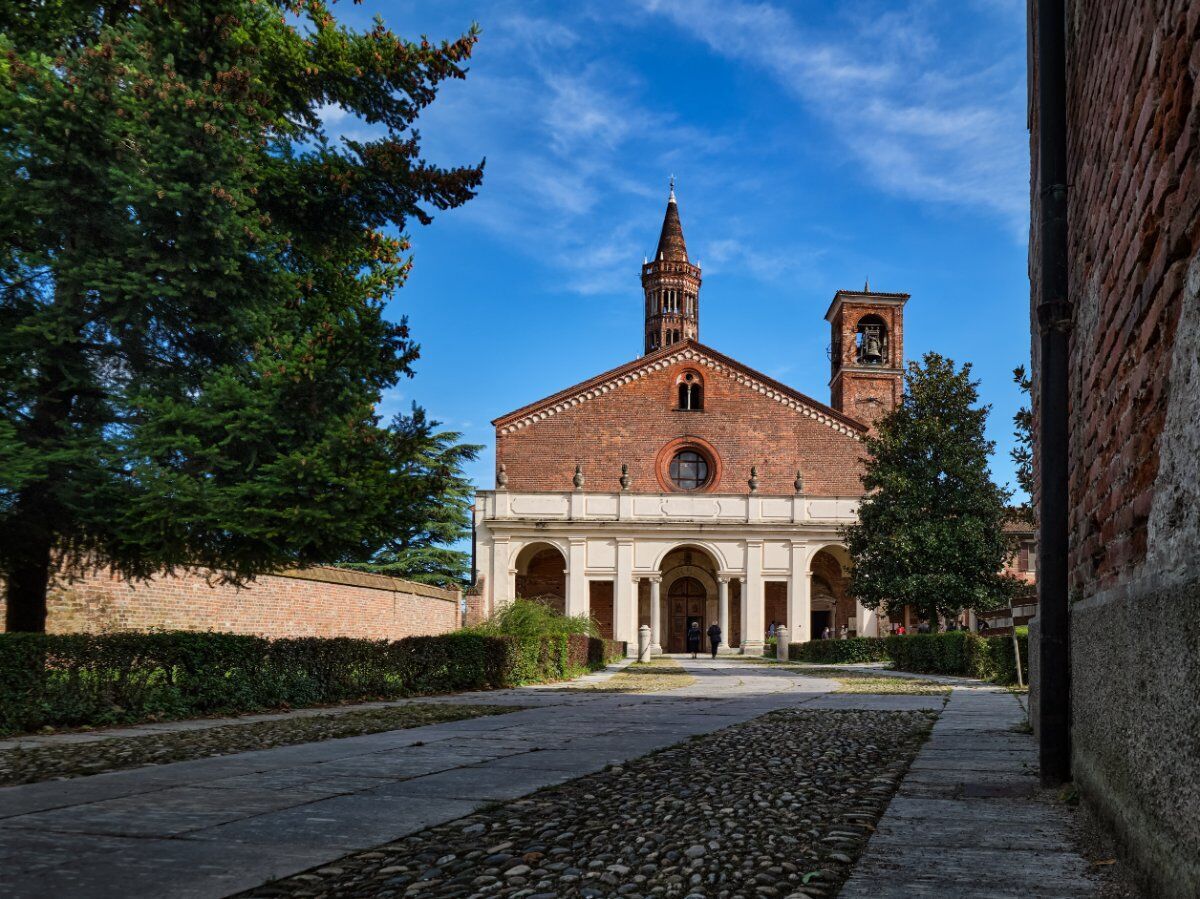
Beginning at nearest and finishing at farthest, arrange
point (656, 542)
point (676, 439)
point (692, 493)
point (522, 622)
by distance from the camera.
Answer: point (522, 622) → point (656, 542) → point (692, 493) → point (676, 439)

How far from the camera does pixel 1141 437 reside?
2766mm

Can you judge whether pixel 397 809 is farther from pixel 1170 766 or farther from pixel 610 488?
pixel 610 488

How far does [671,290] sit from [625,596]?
104 feet

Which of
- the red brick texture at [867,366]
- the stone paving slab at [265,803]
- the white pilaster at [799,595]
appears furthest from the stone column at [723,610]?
the stone paving slab at [265,803]

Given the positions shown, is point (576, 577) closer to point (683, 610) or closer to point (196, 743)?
point (683, 610)

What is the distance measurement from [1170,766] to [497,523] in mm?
33173

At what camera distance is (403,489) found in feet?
31.8

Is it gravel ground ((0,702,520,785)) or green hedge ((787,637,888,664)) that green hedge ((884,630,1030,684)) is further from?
gravel ground ((0,702,520,785))

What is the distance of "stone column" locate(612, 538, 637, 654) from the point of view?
34.7 meters

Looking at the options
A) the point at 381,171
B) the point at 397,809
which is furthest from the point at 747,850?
the point at 381,171

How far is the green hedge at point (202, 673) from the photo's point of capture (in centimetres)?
776

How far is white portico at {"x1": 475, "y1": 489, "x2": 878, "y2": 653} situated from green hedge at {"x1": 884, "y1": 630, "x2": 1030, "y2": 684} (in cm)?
1279

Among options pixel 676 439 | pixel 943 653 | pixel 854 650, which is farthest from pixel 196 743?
pixel 676 439

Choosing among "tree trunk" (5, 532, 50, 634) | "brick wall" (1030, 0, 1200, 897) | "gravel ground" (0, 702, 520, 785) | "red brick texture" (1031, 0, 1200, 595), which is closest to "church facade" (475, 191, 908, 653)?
"tree trunk" (5, 532, 50, 634)
